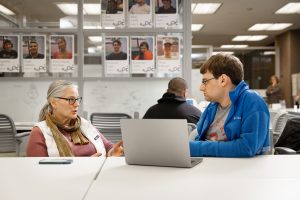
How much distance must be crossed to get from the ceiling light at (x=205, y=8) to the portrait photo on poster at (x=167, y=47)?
155 inches

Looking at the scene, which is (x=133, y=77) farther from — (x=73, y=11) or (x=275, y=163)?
(x=275, y=163)

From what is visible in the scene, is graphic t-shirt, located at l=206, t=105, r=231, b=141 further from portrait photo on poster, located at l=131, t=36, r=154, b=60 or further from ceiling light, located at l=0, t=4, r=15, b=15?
ceiling light, located at l=0, t=4, r=15, b=15

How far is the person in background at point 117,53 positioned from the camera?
168 inches

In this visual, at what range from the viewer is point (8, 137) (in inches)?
144

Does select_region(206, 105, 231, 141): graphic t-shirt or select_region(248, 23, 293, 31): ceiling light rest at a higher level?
select_region(248, 23, 293, 31): ceiling light

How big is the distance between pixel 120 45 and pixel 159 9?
0.60 meters

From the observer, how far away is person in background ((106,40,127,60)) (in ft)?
14.0

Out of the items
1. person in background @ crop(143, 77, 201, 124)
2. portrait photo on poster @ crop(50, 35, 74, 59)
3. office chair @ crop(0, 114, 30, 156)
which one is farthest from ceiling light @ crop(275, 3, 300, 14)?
office chair @ crop(0, 114, 30, 156)

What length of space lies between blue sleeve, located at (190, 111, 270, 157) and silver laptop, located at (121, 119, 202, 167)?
8.4 inches

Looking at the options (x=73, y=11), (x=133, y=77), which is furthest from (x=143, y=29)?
(x=73, y=11)

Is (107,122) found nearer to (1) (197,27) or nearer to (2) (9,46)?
(2) (9,46)

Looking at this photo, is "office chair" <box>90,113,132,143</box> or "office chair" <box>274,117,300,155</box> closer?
"office chair" <box>274,117,300,155</box>

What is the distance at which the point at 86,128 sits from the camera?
226 cm

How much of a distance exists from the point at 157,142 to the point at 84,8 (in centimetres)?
313
